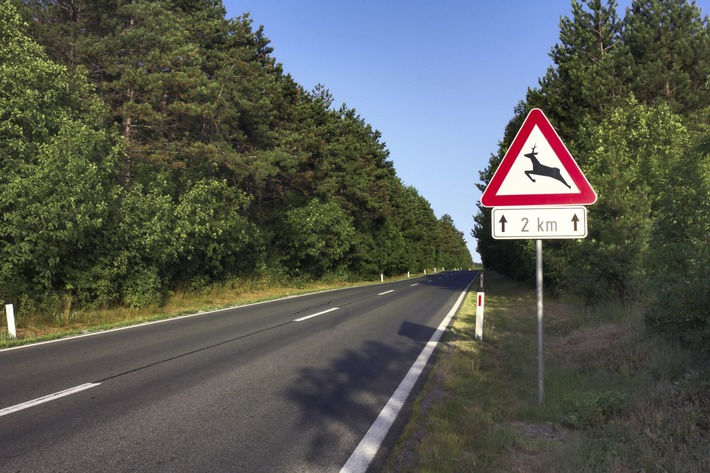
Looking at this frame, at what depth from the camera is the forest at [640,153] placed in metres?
6.16

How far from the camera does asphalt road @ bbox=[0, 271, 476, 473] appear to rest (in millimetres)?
3873

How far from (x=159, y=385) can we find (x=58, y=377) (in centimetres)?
157

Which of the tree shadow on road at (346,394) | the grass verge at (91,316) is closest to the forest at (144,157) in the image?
the grass verge at (91,316)

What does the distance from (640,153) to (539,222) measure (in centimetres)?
1198

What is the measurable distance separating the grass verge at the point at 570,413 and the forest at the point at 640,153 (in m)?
0.72

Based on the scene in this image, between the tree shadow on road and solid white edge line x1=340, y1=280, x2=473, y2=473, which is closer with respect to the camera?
solid white edge line x1=340, y1=280, x2=473, y2=473

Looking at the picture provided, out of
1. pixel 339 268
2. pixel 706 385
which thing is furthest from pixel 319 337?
pixel 339 268

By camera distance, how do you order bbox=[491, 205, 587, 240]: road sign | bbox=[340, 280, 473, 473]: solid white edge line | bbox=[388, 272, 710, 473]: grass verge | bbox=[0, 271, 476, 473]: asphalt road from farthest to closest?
1. bbox=[491, 205, 587, 240]: road sign
2. bbox=[0, 271, 476, 473]: asphalt road
3. bbox=[340, 280, 473, 473]: solid white edge line
4. bbox=[388, 272, 710, 473]: grass verge

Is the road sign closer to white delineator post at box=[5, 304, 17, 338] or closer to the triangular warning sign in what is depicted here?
the triangular warning sign

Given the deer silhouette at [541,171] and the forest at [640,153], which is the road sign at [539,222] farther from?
the forest at [640,153]

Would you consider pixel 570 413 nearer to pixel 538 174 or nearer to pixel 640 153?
pixel 538 174

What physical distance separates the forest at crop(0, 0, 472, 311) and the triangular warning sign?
419 inches

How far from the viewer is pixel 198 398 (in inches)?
216

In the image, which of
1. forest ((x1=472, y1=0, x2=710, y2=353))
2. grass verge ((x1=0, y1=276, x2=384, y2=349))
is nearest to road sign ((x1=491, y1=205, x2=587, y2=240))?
forest ((x1=472, y1=0, x2=710, y2=353))
